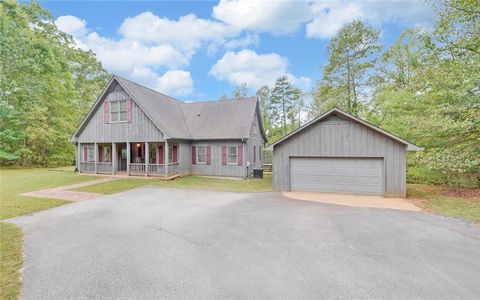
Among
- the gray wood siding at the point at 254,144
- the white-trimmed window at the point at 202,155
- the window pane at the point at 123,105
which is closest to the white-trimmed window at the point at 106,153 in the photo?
the window pane at the point at 123,105

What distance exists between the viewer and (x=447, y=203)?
9.42m

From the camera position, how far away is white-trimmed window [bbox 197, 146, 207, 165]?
1908cm

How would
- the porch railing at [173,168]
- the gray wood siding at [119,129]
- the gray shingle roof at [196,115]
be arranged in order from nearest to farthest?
1. the porch railing at [173,168]
2. the gray wood siding at [119,129]
3. the gray shingle roof at [196,115]

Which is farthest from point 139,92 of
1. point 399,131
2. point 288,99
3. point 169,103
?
point 288,99

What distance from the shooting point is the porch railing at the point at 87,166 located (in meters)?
19.1

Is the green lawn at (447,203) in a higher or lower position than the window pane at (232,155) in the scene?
lower

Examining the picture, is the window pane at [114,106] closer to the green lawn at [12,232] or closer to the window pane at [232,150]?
the green lawn at [12,232]

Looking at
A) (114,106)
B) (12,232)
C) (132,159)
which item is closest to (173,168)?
(132,159)

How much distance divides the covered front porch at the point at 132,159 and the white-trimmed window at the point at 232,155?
13.1 ft

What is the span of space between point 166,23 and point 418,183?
2146 cm

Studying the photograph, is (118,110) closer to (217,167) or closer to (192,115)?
(192,115)

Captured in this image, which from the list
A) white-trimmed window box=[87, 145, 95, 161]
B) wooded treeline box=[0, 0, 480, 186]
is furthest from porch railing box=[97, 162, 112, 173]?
wooded treeline box=[0, 0, 480, 186]

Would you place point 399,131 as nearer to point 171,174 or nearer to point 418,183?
point 418,183

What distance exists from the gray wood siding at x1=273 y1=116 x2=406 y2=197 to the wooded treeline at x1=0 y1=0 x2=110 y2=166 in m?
23.1
